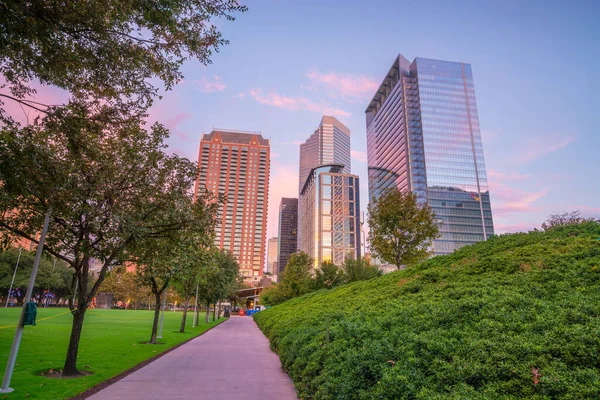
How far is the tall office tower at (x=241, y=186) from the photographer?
177 m

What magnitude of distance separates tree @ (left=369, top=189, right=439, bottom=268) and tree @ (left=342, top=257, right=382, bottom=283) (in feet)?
5.95

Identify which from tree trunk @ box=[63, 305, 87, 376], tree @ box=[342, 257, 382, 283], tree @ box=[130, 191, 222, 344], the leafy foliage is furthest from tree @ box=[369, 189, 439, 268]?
tree trunk @ box=[63, 305, 87, 376]

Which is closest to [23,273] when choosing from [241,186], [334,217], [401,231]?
[401,231]

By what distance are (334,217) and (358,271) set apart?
132 meters

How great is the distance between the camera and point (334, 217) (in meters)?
162

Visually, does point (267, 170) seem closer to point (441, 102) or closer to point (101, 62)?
point (441, 102)

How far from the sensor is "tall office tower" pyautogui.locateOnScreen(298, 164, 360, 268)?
15875 cm

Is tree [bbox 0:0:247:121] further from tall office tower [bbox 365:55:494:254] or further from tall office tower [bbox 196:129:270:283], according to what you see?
tall office tower [bbox 196:129:270:283]

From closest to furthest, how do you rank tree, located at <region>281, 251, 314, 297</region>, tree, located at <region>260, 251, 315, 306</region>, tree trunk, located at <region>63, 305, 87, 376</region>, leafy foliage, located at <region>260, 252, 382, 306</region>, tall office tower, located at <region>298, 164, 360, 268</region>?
tree trunk, located at <region>63, 305, 87, 376</region>, leafy foliage, located at <region>260, 252, 382, 306</region>, tree, located at <region>281, 251, 314, 297</region>, tree, located at <region>260, 251, 315, 306</region>, tall office tower, located at <region>298, 164, 360, 268</region>

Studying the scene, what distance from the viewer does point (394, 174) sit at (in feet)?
546

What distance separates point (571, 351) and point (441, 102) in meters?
170

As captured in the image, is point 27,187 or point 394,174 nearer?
point 27,187

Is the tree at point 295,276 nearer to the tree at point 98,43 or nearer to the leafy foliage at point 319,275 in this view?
the leafy foliage at point 319,275

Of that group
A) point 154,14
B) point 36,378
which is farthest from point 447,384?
point 36,378
